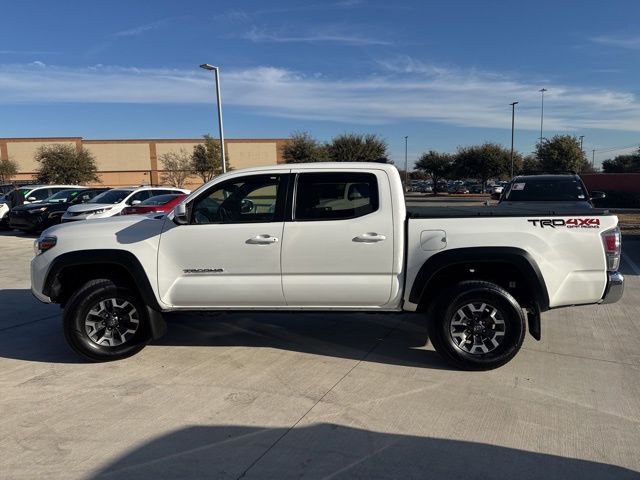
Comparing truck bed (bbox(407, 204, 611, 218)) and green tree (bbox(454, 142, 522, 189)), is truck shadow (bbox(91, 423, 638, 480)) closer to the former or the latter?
truck bed (bbox(407, 204, 611, 218))

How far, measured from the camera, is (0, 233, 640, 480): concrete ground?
3.38 meters

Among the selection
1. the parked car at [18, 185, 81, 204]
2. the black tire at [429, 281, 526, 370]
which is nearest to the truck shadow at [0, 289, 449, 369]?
the black tire at [429, 281, 526, 370]

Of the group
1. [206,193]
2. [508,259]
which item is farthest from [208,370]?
[508,259]

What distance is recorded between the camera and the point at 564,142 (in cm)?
4534

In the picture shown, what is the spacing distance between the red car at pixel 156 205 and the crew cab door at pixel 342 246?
9918mm

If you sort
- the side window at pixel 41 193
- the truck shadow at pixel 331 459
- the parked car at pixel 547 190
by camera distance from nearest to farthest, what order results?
1. the truck shadow at pixel 331 459
2. the parked car at pixel 547 190
3. the side window at pixel 41 193

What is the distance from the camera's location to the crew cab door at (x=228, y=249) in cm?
501

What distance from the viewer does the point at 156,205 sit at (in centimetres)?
1459

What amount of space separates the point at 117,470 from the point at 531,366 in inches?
143

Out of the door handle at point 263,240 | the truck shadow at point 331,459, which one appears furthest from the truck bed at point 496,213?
the truck shadow at point 331,459

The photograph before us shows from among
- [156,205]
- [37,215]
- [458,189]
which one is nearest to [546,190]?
[156,205]

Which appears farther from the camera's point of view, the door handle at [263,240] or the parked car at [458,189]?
the parked car at [458,189]

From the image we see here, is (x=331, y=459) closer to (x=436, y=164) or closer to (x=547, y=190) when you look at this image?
(x=547, y=190)

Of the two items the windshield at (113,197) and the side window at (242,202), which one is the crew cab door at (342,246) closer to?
the side window at (242,202)
